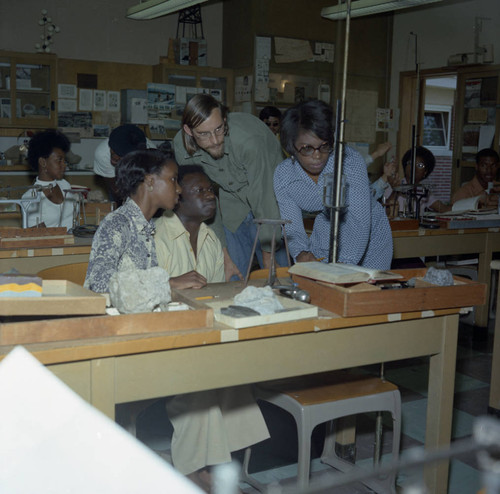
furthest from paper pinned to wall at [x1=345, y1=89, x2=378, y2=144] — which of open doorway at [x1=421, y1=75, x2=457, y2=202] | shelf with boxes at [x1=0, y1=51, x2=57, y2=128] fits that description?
shelf with boxes at [x1=0, y1=51, x2=57, y2=128]

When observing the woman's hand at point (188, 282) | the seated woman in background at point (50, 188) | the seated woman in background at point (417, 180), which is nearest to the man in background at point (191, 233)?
the woman's hand at point (188, 282)

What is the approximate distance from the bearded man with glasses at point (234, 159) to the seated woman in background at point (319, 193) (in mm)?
168

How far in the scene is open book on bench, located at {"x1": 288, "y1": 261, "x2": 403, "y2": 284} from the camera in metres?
1.78

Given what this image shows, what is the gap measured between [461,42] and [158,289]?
6014mm

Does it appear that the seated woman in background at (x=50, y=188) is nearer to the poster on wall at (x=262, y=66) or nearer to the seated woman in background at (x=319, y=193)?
the seated woman in background at (x=319, y=193)

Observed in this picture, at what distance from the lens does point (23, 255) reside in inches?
118

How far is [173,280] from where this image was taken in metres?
2.01

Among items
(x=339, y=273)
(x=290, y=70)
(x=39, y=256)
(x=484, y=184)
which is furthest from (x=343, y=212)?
(x=290, y=70)

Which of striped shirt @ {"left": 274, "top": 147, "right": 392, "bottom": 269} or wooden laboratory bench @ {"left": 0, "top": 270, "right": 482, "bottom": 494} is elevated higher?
striped shirt @ {"left": 274, "top": 147, "right": 392, "bottom": 269}

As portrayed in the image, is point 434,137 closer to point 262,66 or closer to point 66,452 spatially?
point 262,66

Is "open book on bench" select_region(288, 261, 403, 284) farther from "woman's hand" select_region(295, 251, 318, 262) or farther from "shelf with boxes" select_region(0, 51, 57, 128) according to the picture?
"shelf with boxes" select_region(0, 51, 57, 128)

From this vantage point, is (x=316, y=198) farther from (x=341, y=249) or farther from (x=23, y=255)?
(x=23, y=255)

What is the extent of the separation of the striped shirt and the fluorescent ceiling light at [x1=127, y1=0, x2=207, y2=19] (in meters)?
2.47

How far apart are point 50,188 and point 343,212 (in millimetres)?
1863
